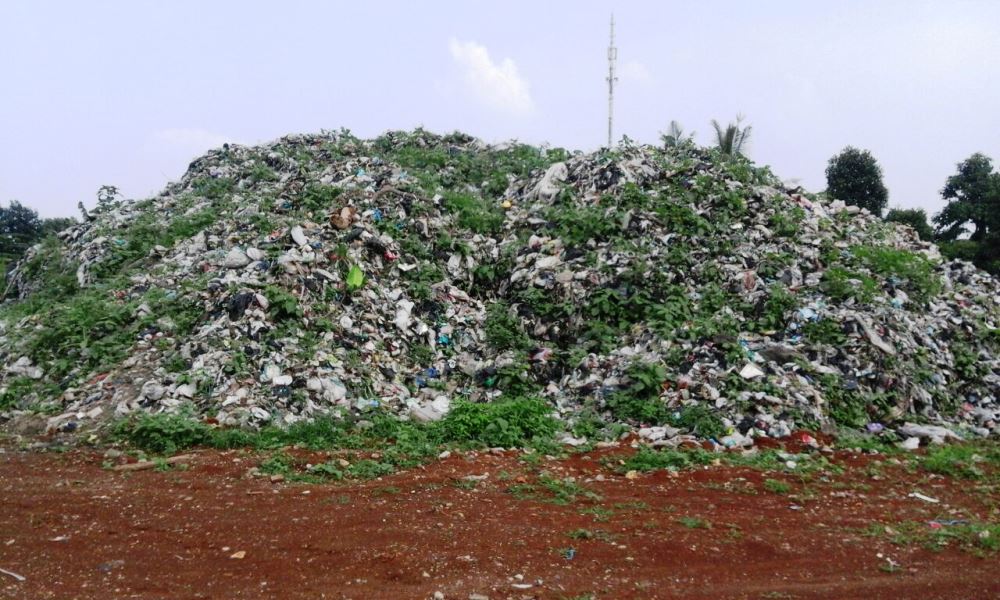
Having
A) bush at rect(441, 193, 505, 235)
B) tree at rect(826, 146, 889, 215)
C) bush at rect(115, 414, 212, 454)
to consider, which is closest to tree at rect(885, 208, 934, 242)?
tree at rect(826, 146, 889, 215)

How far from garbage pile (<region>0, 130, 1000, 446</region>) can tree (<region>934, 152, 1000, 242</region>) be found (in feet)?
33.1

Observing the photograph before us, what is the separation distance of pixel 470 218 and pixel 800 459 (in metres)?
5.73

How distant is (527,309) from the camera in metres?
7.67

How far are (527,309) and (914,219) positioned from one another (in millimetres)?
14963

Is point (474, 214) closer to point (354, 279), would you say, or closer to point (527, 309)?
point (527, 309)

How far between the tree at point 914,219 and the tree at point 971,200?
4.52 ft

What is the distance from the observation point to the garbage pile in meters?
5.98

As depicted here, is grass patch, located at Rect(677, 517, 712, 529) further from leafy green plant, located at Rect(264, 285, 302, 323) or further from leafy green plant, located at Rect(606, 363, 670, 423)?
leafy green plant, located at Rect(264, 285, 302, 323)

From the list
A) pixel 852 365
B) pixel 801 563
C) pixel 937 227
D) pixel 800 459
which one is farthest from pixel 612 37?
pixel 801 563

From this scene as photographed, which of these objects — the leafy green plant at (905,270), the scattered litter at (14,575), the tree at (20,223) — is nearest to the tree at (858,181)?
the leafy green plant at (905,270)

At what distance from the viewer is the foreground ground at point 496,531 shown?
9.70 feet

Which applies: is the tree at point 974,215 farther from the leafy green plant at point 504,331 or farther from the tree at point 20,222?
the tree at point 20,222

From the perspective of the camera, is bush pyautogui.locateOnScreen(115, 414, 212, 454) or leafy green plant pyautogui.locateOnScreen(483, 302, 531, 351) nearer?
bush pyautogui.locateOnScreen(115, 414, 212, 454)

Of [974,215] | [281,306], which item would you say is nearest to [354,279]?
[281,306]
